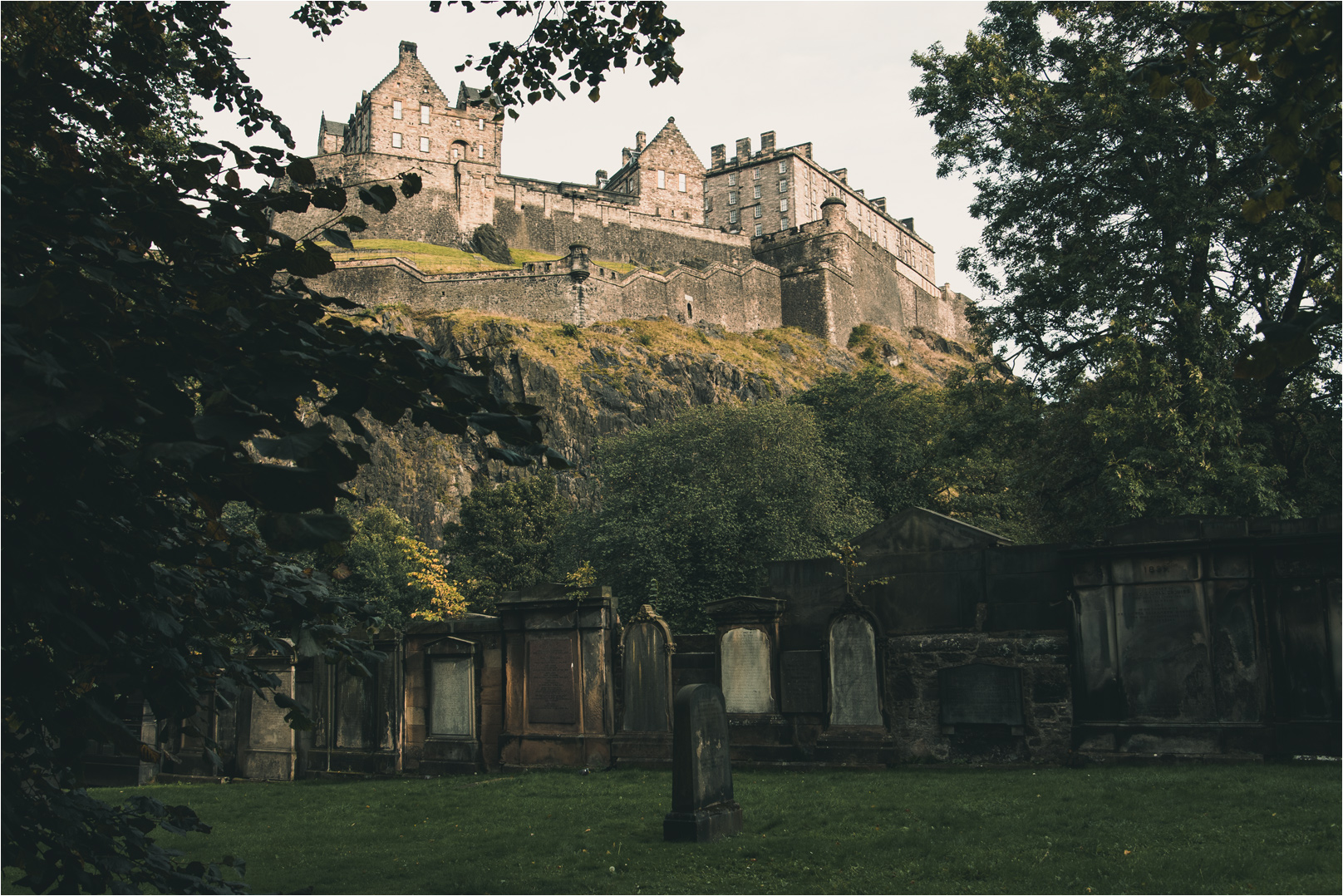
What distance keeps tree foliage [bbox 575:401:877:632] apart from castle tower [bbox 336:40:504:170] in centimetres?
4007

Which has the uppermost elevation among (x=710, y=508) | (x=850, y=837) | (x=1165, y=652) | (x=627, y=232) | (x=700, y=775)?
(x=627, y=232)

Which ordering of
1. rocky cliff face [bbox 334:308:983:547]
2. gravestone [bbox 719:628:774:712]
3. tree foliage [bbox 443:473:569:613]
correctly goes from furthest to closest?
rocky cliff face [bbox 334:308:983:547] → tree foliage [bbox 443:473:569:613] → gravestone [bbox 719:628:774:712]

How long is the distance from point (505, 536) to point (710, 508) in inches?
490

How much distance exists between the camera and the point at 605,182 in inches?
3278

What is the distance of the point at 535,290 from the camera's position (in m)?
52.0

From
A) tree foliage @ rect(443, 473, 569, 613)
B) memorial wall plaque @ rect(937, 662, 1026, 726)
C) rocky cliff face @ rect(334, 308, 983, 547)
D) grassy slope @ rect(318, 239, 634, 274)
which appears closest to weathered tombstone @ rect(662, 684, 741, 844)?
memorial wall plaque @ rect(937, 662, 1026, 726)

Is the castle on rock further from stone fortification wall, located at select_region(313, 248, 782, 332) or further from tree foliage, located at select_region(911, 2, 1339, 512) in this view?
tree foliage, located at select_region(911, 2, 1339, 512)

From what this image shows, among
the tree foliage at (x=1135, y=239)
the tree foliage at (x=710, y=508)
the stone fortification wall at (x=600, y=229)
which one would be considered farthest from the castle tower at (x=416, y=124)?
the tree foliage at (x=1135, y=239)

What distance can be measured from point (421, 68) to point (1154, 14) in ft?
189

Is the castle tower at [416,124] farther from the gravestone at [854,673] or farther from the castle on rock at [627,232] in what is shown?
the gravestone at [854,673]

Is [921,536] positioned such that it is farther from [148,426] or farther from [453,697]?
[148,426]

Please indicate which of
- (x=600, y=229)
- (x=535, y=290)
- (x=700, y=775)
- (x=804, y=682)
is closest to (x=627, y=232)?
(x=600, y=229)

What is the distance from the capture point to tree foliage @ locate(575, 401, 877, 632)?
23.6 metres

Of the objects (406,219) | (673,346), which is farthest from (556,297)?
(406,219)
